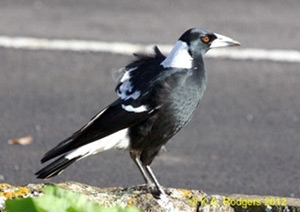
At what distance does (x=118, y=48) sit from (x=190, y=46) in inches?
146

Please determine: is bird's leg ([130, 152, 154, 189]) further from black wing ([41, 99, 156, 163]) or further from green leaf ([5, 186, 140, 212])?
green leaf ([5, 186, 140, 212])

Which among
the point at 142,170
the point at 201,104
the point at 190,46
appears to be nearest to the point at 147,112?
the point at 142,170

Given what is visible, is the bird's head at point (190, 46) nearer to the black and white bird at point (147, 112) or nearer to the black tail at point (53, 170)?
the black and white bird at point (147, 112)

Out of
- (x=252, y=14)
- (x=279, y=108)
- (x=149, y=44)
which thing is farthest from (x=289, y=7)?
(x=279, y=108)

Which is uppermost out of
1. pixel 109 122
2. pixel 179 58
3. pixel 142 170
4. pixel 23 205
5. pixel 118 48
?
pixel 23 205

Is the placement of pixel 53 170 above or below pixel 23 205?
below

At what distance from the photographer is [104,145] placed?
14.4ft

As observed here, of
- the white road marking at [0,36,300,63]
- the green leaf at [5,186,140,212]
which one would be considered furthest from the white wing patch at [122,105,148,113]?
the white road marking at [0,36,300,63]

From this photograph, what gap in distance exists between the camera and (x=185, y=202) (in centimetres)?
395

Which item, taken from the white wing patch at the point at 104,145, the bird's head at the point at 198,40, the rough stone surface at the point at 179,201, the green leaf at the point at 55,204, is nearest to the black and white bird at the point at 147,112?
the white wing patch at the point at 104,145

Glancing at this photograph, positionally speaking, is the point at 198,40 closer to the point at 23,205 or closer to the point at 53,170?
the point at 53,170

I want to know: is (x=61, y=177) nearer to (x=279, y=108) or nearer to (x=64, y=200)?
(x=279, y=108)

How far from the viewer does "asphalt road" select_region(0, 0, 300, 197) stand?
586cm

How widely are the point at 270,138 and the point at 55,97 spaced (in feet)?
5.67
